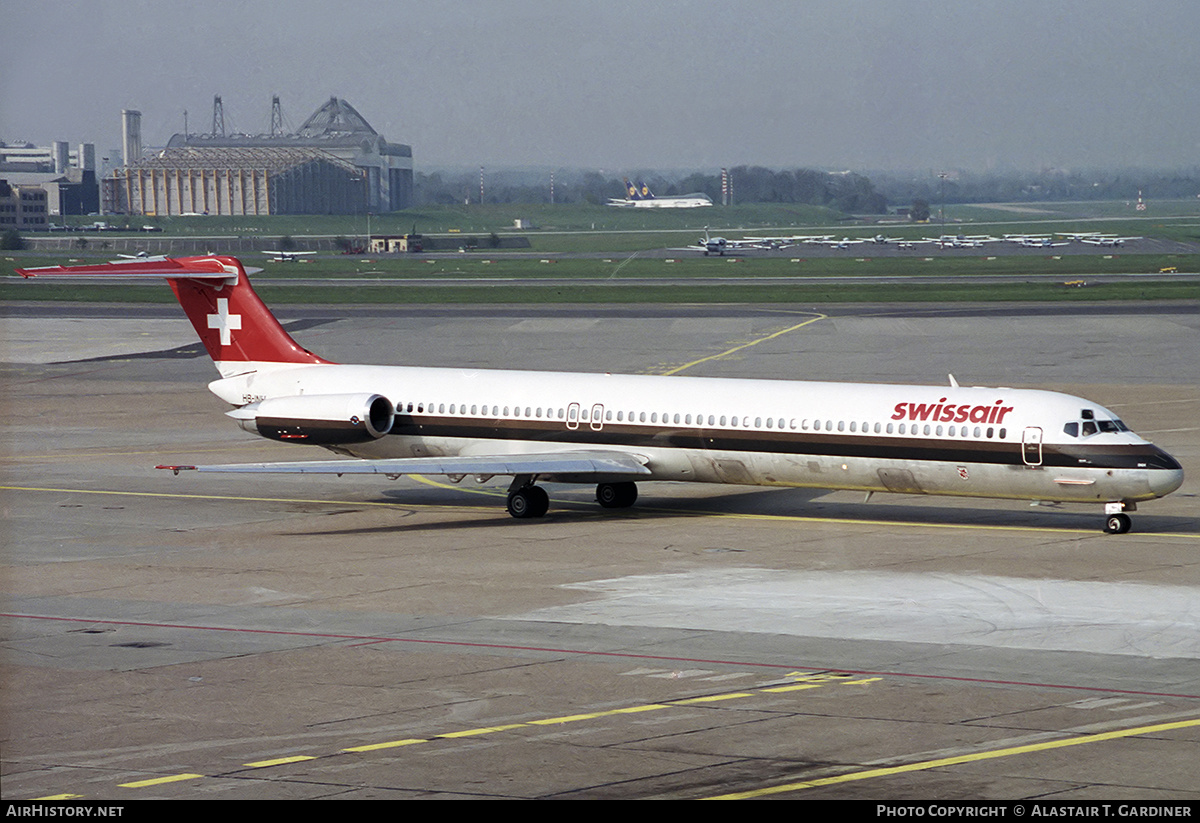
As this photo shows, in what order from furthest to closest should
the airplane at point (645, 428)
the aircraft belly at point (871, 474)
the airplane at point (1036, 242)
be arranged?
the airplane at point (1036, 242)
the airplane at point (645, 428)
the aircraft belly at point (871, 474)

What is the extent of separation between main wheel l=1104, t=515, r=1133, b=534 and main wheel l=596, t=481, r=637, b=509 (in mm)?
10928

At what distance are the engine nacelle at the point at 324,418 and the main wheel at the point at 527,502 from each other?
418 cm

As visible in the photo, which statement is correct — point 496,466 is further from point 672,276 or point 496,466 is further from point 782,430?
point 672,276

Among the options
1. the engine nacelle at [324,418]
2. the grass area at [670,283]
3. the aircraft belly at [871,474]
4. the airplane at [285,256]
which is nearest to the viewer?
the aircraft belly at [871,474]

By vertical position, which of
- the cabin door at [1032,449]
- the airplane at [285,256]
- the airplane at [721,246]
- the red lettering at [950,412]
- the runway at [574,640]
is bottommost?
the runway at [574,640]

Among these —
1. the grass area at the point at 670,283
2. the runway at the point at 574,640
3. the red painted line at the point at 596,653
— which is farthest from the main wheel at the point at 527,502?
the grass area at the point at 670,283

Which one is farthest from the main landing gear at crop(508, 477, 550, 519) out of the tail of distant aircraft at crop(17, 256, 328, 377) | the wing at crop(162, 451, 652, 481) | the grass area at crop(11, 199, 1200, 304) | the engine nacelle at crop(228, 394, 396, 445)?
the grass area at crop(11, 199, 1200, 304)

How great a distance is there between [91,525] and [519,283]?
86970 mm

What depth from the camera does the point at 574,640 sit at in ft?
75.9

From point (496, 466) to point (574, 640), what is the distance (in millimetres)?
11848

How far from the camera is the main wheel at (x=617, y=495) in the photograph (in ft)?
122

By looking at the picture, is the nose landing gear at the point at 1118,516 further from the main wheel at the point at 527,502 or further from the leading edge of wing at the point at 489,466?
the main wheel at the point at 527,502

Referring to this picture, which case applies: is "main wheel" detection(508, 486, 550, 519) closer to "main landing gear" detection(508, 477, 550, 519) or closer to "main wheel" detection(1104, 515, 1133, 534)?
"main landing gear" detection(508, 477, 550, 519)
